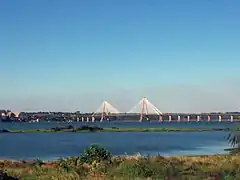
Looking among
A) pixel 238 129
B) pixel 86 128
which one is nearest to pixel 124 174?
pixel 238 129

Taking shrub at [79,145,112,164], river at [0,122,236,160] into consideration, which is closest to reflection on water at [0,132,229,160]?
river at [0,122,236,160]

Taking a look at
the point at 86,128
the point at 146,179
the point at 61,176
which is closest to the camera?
the point at 146,179

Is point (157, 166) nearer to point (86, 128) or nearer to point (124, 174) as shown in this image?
point (124, 174)

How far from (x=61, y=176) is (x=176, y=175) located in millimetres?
4502

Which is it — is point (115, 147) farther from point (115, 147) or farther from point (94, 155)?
point (94, 155)

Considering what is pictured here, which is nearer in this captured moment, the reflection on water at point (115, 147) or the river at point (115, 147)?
the river at point (115, 147)

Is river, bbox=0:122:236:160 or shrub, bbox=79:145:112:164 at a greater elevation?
shrub, bbox=79:145:112:164

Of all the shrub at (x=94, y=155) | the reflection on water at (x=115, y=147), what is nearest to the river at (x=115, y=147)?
the reflection on water at (x=115, y=147)

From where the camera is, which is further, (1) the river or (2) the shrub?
(1) the river

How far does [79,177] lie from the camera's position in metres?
A: 20.6

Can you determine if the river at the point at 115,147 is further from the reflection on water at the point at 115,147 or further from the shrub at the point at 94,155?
the shrub at the point at 94,155

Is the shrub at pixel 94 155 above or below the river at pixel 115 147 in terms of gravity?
above

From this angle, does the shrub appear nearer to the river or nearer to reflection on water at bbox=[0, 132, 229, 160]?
the river

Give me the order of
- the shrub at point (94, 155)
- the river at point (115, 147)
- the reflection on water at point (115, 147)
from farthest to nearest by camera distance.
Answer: the reflection on water at point (115, 147) → the river at point (115, 147) → the shrub at point (94, 155)
